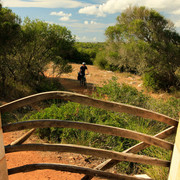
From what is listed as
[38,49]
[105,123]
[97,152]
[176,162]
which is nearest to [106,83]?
[105,123]

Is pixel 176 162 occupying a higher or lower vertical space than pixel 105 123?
higher

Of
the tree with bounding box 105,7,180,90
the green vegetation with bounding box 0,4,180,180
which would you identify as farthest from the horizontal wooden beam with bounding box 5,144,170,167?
the tree with bounding box 105,7,180,90

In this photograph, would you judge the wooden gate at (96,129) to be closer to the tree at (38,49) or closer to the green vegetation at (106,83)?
the green vegetation at (106,83)

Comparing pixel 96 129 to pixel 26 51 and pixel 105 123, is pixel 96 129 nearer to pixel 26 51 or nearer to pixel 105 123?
pixel 105 123

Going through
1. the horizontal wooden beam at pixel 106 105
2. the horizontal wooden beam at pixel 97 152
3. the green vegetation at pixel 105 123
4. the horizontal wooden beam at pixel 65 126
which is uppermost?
the horizontal wooden beam at pixel 106 105

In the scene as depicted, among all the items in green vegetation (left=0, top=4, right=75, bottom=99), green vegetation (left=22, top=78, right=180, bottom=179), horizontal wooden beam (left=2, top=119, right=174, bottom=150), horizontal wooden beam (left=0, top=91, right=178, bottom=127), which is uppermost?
green vegetation (left=0, top=4, right=75, bottom=99)

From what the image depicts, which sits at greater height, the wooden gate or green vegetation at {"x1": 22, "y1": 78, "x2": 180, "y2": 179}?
the wooden gate

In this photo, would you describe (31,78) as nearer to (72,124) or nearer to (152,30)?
(152,30)

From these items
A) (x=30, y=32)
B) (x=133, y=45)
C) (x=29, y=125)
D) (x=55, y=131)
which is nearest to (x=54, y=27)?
(x=30, y=32)

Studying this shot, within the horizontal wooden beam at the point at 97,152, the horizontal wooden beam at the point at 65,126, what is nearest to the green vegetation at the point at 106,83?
the horizontal wooden beam at the point at 97,152

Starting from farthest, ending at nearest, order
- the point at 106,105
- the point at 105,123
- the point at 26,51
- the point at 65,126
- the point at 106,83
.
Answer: the point at 26,51 → the point at 106,83 → the point at 105,123 → the point at 65,126 → the point at 106,105

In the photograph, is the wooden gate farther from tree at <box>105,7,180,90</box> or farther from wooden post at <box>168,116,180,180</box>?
tree at <box>105,7,180,90</box>

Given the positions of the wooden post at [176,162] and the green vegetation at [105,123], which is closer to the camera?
the wooden post at [176,162]

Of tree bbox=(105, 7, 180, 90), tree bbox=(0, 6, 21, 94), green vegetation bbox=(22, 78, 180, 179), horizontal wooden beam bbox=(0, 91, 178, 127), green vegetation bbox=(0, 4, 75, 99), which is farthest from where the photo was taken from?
tree bbox=(105, 7, 180, 90)
